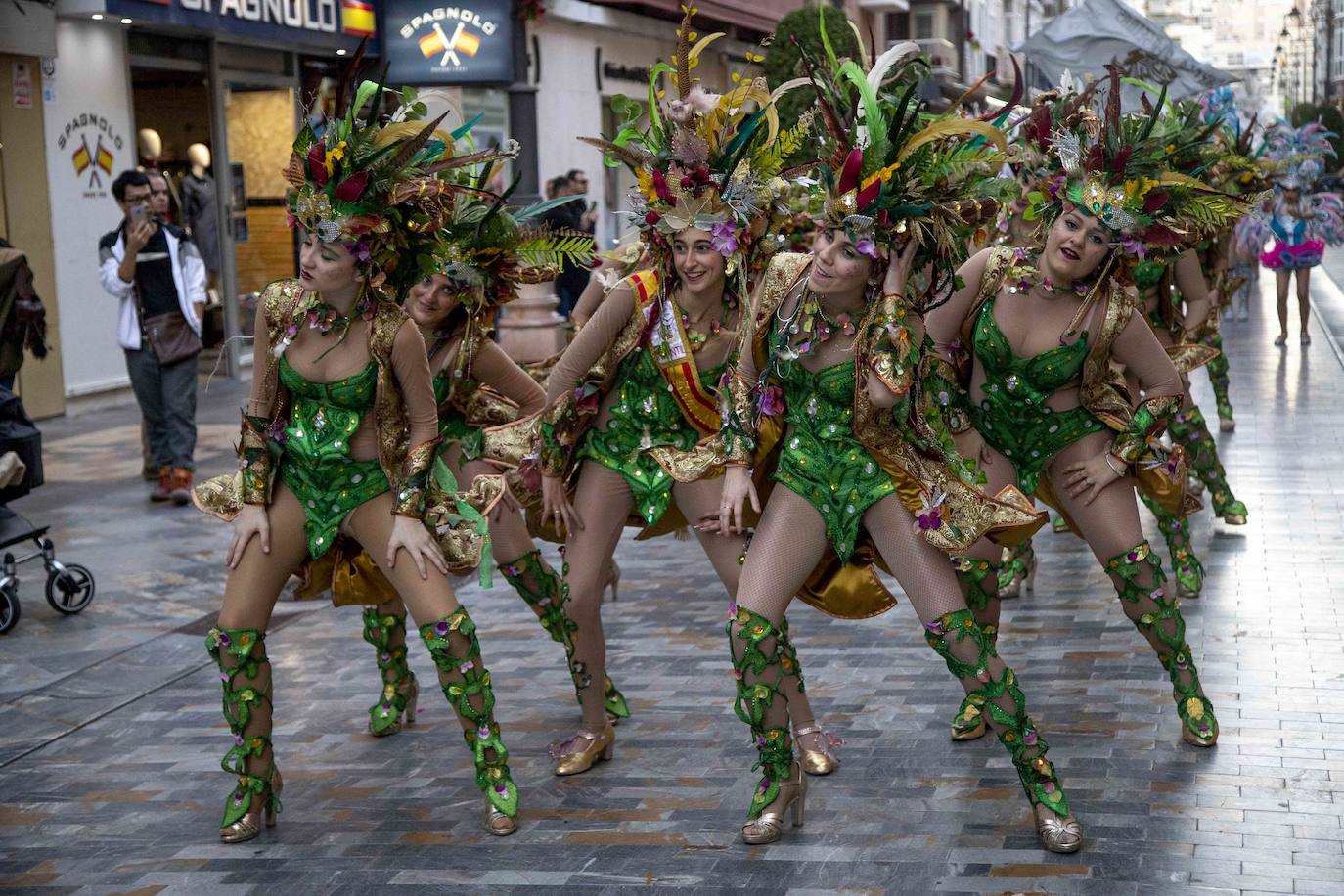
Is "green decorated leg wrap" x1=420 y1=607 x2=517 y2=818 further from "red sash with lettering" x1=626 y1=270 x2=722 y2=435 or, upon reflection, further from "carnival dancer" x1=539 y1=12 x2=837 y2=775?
"red sash with lettering" x1=626 y1=270 x2=722 y2=435

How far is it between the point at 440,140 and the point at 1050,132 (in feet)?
7.18

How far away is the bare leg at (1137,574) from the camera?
5996mm

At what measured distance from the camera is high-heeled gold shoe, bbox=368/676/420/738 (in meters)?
6.48

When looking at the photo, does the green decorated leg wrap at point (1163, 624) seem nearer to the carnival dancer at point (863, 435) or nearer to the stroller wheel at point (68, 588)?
the carnival dancer at point (863, 435)

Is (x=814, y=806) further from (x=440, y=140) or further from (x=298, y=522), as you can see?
(x=440, y=140)

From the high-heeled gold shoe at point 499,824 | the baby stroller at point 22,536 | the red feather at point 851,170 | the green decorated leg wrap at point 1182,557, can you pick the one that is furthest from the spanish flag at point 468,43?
the high-heeled gold shoe at point 499,824

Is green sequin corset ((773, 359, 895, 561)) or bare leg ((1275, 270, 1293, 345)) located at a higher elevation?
green sequin corset ((773, 359, 895, 561))

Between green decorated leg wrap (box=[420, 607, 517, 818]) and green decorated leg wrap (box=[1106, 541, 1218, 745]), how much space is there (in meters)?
2.24

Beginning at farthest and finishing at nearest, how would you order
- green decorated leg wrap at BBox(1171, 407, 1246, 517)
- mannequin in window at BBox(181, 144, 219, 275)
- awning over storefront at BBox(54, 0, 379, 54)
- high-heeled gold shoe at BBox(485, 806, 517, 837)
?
1. mannequin in window at BBox(181, 144, 219, 275)
2. awning over storefront at BBox(54, 0, 379, 54)
3. green decorated leg wrap at BBox(1171, 407, 1246, 517)
4. high-heeled gold shoe at BBox(485, 806, 517, 837)

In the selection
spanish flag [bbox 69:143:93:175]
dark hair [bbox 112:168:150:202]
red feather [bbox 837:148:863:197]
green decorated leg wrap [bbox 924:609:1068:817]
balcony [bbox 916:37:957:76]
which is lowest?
green decorated leg wrap [bbox 924:609:1068:817]

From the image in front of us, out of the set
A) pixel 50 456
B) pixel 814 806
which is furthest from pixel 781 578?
pixel 50 456

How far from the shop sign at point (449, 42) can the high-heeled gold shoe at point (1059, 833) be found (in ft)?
41.0

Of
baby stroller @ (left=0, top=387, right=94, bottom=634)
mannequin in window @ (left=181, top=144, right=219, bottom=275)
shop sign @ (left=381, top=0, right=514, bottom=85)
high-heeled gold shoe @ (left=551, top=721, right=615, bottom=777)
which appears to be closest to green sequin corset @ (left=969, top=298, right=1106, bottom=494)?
high-heeled gold shoe @ (left=551, top=721, right=615, bottom=777)

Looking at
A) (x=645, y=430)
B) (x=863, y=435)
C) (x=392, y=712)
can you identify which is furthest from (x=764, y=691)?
(x=392, y=712)
